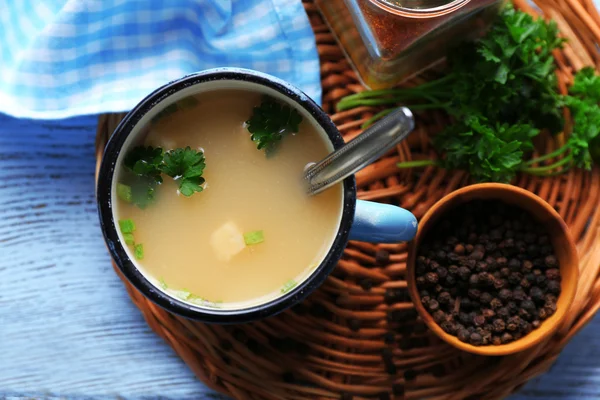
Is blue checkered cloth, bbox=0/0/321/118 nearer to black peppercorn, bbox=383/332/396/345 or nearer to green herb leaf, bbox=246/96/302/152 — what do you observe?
green herb leaf, bbox=246/96/302/152

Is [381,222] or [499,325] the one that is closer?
[381,222]

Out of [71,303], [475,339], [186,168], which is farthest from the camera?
[71,303]

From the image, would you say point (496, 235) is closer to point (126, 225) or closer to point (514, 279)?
point (514, 279)

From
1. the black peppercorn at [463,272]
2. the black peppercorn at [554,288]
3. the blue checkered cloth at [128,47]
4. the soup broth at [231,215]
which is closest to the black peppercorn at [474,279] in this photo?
the black peppercorn at [463,272]

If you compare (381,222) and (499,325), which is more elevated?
(381,222)

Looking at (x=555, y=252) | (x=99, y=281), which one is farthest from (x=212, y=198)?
(x=555, y=252)

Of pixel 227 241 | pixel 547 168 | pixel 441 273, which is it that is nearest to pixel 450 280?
pixel 441 273

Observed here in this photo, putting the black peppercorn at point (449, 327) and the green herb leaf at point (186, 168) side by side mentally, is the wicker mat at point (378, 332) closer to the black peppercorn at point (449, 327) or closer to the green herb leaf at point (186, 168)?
the black peppercorn at point (449, 327)

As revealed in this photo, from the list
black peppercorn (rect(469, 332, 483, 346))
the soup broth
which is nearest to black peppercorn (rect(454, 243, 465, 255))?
black peppercorn (rect(469, 332, 483, 346))
